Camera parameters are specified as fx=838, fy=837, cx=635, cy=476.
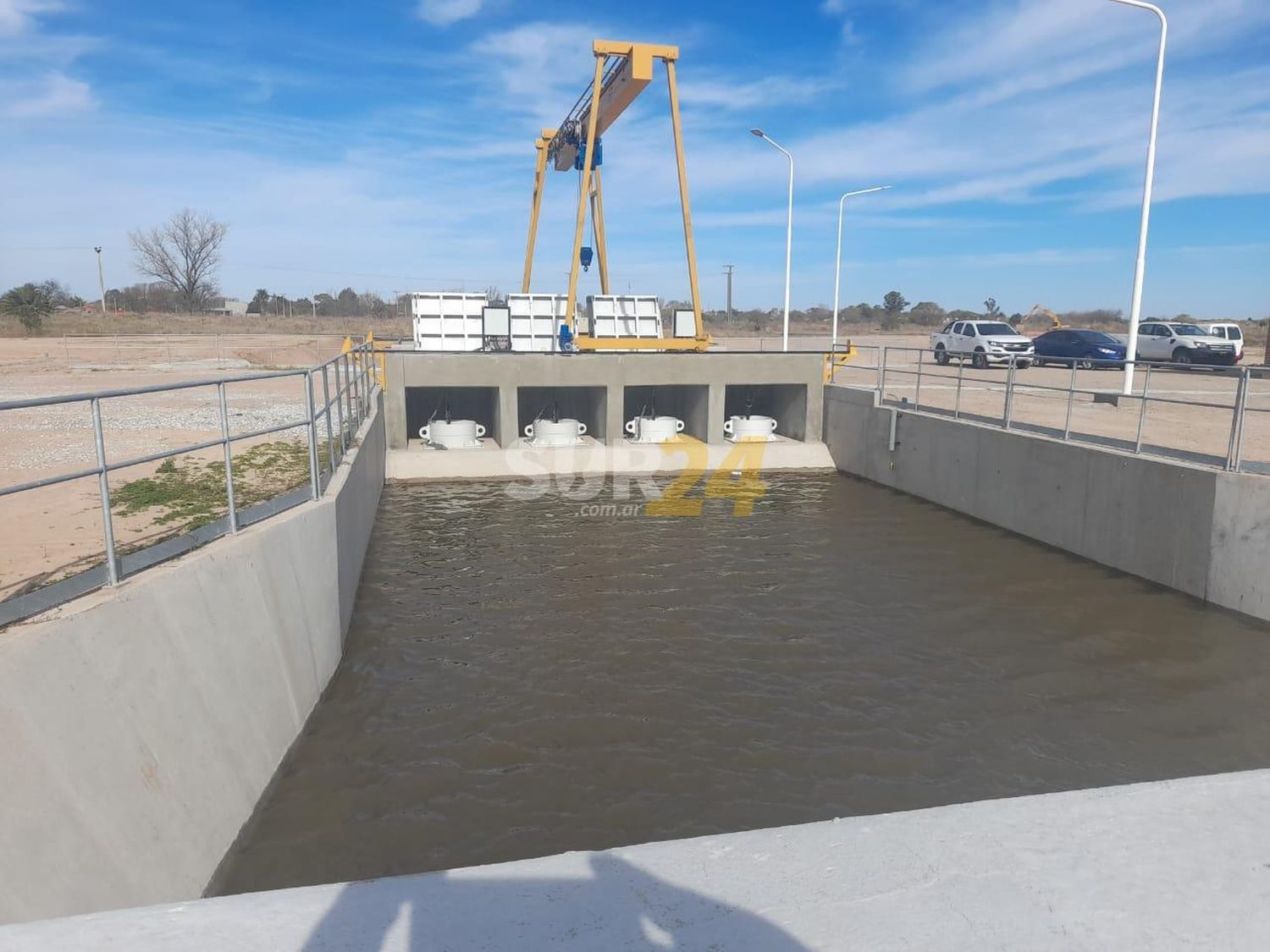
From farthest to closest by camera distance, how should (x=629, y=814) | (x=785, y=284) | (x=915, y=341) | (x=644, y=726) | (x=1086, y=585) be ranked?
(x=915, y=341), (x=785, y=284), (x=1086, y=585), (x=644, y=726), (x=629, y=814)

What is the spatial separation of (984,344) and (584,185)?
1577 centimetres

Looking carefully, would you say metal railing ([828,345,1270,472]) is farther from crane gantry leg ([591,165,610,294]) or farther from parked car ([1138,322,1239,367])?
crane gantry leg ([591,165,610,294])

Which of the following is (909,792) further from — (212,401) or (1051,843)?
(212,401)

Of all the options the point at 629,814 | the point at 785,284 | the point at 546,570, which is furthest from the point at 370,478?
the point at 785,284

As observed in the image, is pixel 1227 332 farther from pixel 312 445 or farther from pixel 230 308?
pixel 230 308

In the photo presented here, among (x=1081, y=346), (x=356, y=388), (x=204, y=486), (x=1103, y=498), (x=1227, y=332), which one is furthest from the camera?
(x=1081, y=346)

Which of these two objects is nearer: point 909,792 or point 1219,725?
point 909,792

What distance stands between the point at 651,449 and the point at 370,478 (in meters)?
7.58

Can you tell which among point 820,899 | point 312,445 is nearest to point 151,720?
point 312,445

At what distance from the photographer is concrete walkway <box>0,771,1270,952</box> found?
105 inches

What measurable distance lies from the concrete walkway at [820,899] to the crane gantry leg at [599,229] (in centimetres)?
2660

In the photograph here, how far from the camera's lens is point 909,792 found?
6125mm

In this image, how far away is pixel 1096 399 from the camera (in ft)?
63.6

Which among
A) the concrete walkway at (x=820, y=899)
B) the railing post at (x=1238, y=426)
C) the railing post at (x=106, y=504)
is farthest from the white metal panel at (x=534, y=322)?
the concrete walkway at (x=820, y=899)
